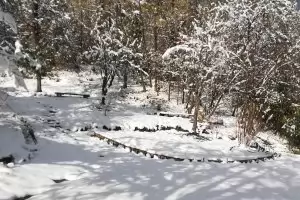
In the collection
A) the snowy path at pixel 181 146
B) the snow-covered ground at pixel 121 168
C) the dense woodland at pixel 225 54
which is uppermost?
the dense woodland at pixel 225 54

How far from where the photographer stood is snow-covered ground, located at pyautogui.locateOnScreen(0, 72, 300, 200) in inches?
240

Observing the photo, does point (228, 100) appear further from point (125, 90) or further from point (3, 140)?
point (3, 140)

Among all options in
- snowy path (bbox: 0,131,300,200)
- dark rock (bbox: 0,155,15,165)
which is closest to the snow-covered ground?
snowy path (bbox: 0,131,300,200)

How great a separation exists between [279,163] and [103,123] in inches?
342

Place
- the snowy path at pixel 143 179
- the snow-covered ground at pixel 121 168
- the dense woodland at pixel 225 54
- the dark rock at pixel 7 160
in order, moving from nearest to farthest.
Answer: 1. the snowy path at pixel 143 179
2. the snow-covered ground at pixel 121 168
3. the dark rock at pixel 7 160
4. the dense woodland at pixel 225 54

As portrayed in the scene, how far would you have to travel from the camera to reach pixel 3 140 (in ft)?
31.0

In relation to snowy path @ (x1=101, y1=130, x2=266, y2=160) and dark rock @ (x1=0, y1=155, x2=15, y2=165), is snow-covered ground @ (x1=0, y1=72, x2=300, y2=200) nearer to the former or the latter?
snowy path @ (x1=101, y1=130, x2=266, y2=160)

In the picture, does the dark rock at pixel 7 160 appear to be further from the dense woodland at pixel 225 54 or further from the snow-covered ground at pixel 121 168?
the dense woodland at pixel 225 54

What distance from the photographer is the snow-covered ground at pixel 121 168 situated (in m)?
6.09

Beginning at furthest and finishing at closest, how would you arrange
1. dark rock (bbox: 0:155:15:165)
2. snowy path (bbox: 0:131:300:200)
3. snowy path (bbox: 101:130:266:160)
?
snowy path (bbox: 101:130:266:160)
dark rock (bbox: 0:155:15:165)
snowy path (bbox: 0:131:300:200)

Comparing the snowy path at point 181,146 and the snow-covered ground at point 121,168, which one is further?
the snowy path at point 181,146

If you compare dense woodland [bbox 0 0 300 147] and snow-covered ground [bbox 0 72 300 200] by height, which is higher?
dense woodland [bbox 0 0 300 147]

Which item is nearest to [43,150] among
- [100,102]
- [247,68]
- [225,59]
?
[225,59]

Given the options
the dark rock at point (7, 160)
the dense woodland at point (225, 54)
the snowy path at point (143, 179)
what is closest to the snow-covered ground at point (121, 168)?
the snowy path at point (143, 179)
